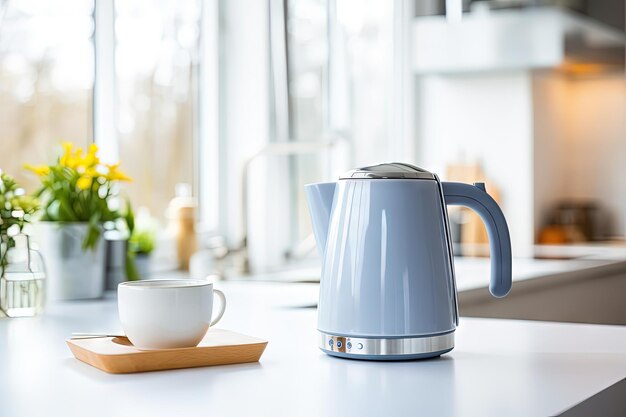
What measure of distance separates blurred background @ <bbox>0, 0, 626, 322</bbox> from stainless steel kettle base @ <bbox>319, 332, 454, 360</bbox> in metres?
1.19

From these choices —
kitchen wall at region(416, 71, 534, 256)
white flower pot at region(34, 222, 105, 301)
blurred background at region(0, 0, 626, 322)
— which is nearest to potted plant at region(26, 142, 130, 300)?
white flower pot at region(34, 222, 105, 301)

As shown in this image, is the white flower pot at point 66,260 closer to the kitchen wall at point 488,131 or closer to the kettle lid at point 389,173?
the kettle lid at point 389,173

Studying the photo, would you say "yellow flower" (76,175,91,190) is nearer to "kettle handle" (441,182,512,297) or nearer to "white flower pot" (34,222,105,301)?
"white flower pot" (34,222,105,301)

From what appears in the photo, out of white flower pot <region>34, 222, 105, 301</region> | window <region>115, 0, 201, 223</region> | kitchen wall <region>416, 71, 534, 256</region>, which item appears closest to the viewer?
white flower pot <region>34, 222, 105, 301</region>

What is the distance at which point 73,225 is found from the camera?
5.96ft

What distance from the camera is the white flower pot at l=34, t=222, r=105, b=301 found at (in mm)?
1810

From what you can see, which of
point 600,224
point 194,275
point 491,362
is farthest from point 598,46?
point 491,362

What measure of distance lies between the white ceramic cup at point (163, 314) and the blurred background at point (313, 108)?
1101 mm

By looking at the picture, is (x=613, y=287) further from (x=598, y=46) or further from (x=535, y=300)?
(x=598, y=46)

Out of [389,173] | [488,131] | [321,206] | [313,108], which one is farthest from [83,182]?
[488,131]

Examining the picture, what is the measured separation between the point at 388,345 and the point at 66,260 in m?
0.93

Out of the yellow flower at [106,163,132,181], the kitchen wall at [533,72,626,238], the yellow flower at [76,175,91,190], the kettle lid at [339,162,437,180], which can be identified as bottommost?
the kettle lid at [339,162,437,180]

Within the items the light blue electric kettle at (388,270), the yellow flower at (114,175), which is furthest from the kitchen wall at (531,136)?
the light blue electric kettle at (388,270)

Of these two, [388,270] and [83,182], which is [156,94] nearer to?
[83,182]
